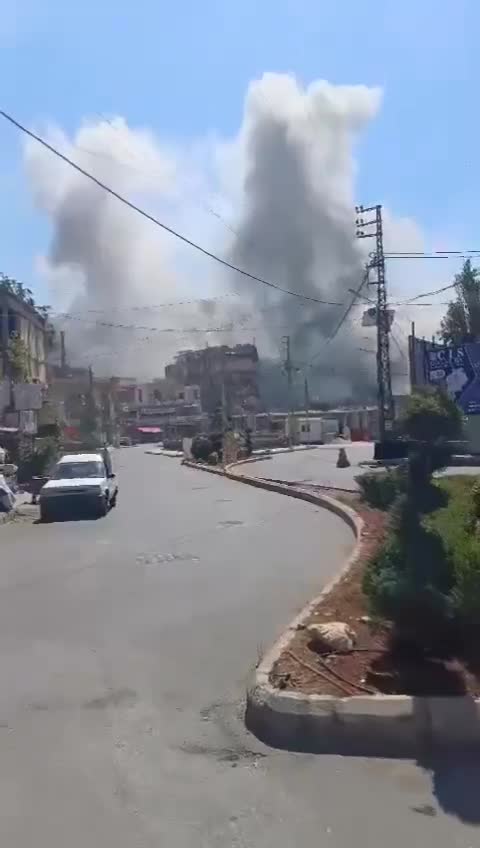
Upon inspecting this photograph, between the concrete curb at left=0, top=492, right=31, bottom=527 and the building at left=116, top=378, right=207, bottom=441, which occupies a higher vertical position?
the building at left=116, top=378, right=207, bottom=441

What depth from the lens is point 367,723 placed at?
607cm

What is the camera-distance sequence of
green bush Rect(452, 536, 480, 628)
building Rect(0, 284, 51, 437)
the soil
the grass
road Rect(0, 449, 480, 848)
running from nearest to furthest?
road Rect(0, 449, 480, 848) < the soil < green bush Rect(452, 536, 480, 628) < the grass < building Rect(0, 284, 51, 437)

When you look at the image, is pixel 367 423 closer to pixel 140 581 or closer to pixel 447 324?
pixel 447 324

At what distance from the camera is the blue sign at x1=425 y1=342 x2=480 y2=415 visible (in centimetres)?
4266

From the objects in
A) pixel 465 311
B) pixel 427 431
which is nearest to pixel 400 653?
pixel 427 431

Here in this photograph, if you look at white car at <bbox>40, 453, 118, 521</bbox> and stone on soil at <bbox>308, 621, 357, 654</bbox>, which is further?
white car at <bbox>40, 453, 118, 521</bbox>

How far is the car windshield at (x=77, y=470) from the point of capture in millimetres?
26219

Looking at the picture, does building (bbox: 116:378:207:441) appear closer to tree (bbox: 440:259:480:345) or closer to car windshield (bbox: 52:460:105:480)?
tree (bbox: 440:259:480:345)

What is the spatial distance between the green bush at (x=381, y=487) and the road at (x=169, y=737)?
61.1 inches

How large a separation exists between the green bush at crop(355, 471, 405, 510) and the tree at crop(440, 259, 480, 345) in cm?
6521

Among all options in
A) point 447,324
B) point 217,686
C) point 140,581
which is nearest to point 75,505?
point 140,581

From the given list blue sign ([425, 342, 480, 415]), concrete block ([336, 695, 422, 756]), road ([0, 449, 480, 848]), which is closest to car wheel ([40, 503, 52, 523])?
road ([0, 449, 480, 848])

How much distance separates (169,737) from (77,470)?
20.4 m

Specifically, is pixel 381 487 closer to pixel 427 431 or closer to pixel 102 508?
pixel 427 431
